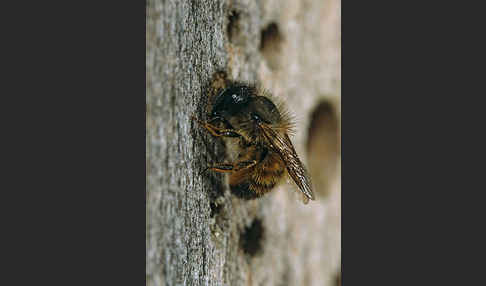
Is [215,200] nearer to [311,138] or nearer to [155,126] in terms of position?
[155,126]

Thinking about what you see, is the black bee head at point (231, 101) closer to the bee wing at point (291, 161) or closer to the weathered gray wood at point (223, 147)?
the weathered gray wood at point (223, 147)

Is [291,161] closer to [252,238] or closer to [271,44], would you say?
[252,238]

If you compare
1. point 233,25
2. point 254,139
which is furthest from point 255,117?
point 233,25

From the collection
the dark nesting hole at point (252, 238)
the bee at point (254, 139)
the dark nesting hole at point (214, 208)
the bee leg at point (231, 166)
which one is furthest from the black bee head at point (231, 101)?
the dark nesting hole at point (252, 238)

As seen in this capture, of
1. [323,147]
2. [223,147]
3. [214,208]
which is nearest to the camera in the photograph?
[214,208]

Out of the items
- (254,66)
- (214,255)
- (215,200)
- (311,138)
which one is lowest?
(214,255)

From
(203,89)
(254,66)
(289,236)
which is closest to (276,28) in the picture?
(254,66)

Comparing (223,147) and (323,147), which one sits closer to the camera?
(223,147)
